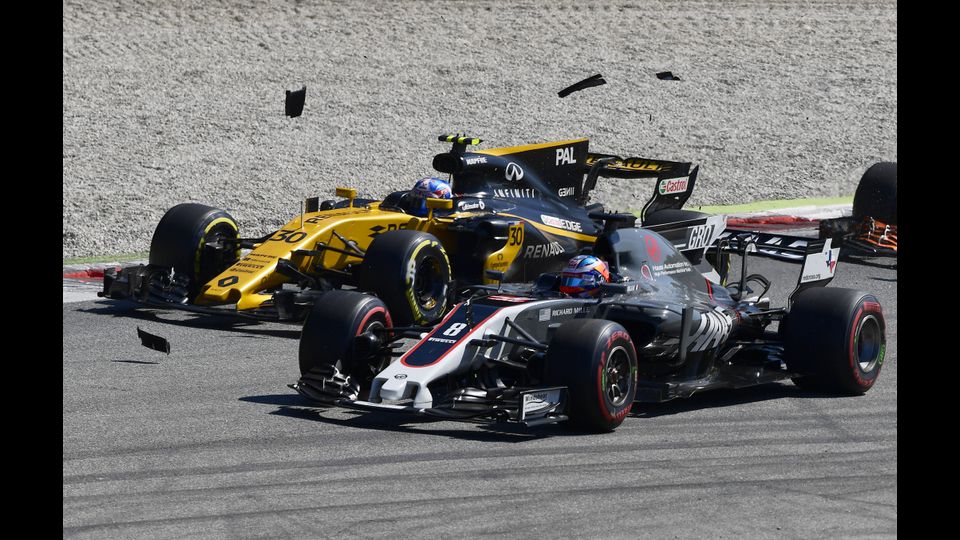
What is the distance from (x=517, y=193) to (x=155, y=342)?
5.24 metres

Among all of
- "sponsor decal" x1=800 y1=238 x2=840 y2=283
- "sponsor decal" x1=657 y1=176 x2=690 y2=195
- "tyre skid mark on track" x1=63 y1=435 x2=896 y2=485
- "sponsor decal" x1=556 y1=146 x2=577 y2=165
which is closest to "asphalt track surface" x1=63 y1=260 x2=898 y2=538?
"tyre skid mark on track" x1=63 y1=435 x2=896 y2=485

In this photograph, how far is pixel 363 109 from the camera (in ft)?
93.7

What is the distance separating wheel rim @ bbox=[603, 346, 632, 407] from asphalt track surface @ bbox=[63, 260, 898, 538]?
0.85 feet

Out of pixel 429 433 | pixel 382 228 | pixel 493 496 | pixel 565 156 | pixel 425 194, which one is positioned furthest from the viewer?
pixel 565 156

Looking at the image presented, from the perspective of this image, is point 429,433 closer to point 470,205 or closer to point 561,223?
point 470,205

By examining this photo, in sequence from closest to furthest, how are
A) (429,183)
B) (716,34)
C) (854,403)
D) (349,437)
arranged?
(349,437) < (854,403) < (429,183) < (716,34)

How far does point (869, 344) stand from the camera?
12047 millimetres

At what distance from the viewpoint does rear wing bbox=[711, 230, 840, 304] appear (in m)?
13.3

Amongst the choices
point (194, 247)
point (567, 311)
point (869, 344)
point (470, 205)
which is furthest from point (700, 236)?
point (194, 247)

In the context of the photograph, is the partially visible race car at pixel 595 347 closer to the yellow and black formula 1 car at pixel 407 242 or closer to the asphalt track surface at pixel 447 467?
the asphalt track surface at pixel 447 467

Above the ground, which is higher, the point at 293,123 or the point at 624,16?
the point at 624,16
